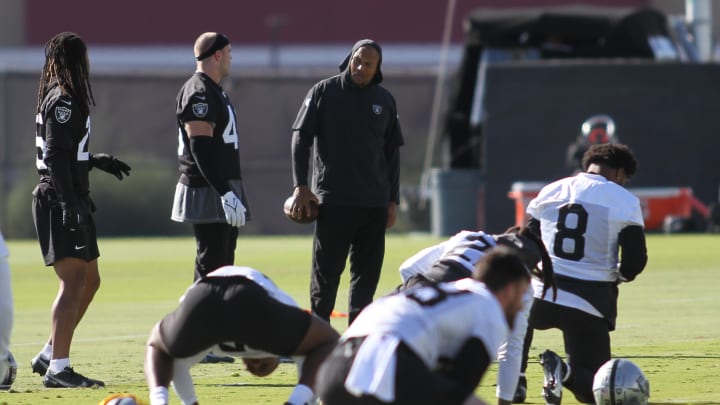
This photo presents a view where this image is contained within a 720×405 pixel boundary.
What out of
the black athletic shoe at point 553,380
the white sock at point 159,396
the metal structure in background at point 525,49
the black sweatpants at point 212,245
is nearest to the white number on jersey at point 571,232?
the black athletic shoe at point 553,380

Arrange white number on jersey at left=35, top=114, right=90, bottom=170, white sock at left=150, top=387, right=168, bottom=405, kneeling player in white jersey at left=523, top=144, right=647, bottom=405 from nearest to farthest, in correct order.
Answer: white sock at left=150, top=387, right=168, bottom=405, kneeling player in white jersey at left=523, top=144, right=647, bottom=405, white number on jersey at left=35, top=114, right=90, bottom=170

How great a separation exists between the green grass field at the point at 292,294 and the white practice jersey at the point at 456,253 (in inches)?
39.3

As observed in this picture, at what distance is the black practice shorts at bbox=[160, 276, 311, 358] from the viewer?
6.96 m

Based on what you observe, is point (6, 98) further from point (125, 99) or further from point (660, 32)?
point (660, 32)

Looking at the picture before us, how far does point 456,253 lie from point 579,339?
1.23 metres

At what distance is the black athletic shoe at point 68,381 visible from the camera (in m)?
9.28

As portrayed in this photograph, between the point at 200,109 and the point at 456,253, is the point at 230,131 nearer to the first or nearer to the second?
the point at 200,109

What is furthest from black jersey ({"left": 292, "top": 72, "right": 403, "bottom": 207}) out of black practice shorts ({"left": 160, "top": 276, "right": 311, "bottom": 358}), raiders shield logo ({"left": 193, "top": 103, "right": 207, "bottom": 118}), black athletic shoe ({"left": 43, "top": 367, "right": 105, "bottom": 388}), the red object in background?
the red object in background

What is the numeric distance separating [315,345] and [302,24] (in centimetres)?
4315

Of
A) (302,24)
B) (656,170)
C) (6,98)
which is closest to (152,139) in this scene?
(6,98)

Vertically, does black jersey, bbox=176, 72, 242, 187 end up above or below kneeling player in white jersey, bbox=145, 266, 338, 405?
Answer: above

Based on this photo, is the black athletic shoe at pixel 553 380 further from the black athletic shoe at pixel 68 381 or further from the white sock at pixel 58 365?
the white sock at pixel 58 365

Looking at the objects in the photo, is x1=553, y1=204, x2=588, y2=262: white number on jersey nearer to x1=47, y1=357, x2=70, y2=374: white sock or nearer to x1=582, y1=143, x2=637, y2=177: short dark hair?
x1=582, y1=143, x2=637, y2=177: short dark hair

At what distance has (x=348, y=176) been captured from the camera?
10.3m
